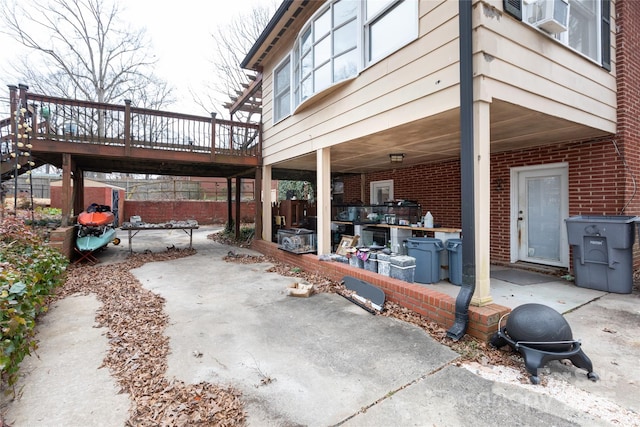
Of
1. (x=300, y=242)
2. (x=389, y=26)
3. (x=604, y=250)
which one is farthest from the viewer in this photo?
(x=300, y=242)

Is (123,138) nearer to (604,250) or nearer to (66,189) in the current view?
(66,189)

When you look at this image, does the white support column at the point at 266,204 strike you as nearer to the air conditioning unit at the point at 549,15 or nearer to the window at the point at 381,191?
the window at the point at 381,191

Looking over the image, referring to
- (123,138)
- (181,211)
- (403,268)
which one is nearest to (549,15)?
(403,268)

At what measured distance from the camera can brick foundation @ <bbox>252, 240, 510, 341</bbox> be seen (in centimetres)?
282

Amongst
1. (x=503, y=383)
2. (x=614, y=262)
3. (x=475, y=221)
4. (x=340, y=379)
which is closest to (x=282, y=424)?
(x=340, y=379)

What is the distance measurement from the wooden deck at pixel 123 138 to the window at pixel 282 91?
99 centimetres

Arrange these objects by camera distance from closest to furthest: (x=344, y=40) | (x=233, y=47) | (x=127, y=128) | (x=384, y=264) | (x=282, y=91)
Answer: (x=384, y=264) < (x=344, y=40) < (x=127, y=128) < (x=282, y=91) < (x=233, y=47)

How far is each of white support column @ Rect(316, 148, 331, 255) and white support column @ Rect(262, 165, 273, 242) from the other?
9.47 ft

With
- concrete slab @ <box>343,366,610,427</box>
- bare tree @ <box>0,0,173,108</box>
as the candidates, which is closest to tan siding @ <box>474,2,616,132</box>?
concrete slab @ <box>343,366,610,427</box>

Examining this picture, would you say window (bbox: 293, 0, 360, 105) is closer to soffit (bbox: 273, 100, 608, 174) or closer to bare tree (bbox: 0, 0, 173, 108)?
soffit (bbox: 273, 100, 608, 174)

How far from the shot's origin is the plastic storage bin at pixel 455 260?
4590mm

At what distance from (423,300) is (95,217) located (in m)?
7.39

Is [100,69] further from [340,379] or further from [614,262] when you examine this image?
[614,262]

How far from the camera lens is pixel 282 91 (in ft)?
24.2
